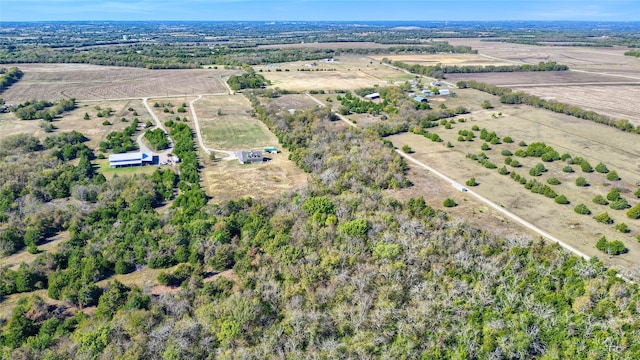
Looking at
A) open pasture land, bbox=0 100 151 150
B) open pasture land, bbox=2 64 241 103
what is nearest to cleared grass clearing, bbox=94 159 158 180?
open pasture land, bbox=0 100 151 150

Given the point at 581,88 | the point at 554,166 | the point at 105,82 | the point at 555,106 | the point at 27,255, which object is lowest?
the point at 27,255

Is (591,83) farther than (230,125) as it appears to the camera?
Yes

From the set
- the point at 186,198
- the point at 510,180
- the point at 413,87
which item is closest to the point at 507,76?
the point at 413,87

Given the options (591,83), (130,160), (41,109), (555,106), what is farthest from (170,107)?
(591,83)

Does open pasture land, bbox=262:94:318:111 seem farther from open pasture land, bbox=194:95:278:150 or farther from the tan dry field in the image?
the tan dry field

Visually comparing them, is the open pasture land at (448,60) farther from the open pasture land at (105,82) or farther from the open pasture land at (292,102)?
the open pasture land at (292,102)

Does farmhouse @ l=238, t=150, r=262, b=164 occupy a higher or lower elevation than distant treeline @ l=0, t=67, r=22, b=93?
lower

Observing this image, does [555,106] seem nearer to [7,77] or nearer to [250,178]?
[250,178]
